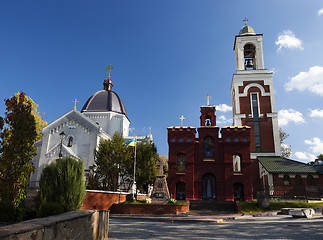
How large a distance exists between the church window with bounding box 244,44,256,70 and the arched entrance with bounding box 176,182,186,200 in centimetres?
2205

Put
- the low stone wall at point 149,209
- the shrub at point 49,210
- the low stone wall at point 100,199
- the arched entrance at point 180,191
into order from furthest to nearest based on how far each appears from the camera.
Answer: the arched entrance at point 180,191
the low stone wall at point 149,209
the low stone wall at point 100,199
the shrub at point 49,210

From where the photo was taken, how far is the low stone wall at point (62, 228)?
10.6 ft

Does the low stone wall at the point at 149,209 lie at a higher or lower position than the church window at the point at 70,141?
lower

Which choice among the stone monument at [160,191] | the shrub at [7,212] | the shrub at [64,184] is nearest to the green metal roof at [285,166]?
the stone monument at [160,191]

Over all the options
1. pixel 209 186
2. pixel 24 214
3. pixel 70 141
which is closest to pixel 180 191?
pixel 209 186

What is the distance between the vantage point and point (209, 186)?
28672 millimetres

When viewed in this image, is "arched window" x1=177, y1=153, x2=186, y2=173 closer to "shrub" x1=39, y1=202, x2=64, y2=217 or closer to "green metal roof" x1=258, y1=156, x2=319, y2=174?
"green metal roof" x1=258, y1=156, x2=319, y2=174

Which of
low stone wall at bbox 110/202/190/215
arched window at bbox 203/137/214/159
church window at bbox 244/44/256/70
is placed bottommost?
low stone wall at bbox 110/202/190/215

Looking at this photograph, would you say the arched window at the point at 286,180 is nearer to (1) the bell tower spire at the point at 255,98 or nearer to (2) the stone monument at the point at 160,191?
(1) the bell tower spire at the point at 255,98

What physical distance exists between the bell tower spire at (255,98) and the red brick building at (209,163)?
6001mm

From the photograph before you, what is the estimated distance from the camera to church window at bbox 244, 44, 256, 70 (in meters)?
39.6

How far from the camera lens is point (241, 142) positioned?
28938 mm

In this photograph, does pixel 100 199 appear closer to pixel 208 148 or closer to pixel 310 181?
pixel 208 148

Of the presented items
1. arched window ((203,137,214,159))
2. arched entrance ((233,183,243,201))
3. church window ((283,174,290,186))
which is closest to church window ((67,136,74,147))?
arched window ((203,137,214,159))
